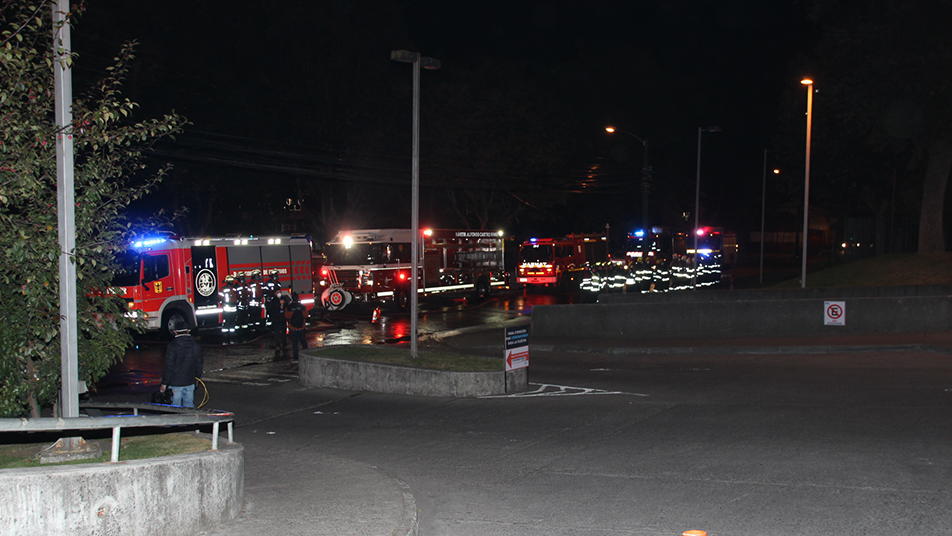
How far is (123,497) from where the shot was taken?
545 cm

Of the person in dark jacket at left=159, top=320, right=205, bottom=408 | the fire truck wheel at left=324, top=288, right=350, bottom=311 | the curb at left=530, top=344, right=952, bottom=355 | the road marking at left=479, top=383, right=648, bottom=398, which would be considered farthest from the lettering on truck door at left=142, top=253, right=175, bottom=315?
the road marking at left=479, top=383, right=648, bottom=398

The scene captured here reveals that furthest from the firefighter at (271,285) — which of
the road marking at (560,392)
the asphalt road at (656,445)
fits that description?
the road marking at (560,392)

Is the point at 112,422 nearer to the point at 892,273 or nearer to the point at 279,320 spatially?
the point at 279,320

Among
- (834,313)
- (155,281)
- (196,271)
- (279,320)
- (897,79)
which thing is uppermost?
(897,79)

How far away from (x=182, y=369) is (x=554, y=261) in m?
28.3

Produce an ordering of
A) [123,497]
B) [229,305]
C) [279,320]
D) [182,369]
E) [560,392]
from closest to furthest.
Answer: [123,497] < [182,369] < [560,392] < [279,320] < [229,305]

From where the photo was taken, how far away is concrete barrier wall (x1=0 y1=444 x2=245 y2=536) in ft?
16.7

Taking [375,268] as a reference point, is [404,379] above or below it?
below

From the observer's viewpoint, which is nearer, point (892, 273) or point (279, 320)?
point (279, 320)

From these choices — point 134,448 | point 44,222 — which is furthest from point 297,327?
point 44,222

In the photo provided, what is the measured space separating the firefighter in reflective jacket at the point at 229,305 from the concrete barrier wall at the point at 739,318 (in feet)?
27.4

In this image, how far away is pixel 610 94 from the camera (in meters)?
61.8

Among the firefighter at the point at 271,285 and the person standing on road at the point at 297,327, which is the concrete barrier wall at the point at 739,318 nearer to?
the person standing on road at the point at 297,327

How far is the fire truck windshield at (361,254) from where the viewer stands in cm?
2738
